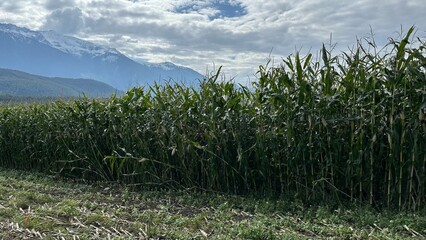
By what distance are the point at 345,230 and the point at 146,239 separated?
2025 millimetres

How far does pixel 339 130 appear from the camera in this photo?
528 cm

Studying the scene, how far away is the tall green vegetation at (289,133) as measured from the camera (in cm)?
479

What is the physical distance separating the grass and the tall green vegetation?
42 centimetres

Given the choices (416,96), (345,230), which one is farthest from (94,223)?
(416,96)

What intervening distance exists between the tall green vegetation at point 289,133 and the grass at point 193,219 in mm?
416

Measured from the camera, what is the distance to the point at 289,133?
5.27 metres

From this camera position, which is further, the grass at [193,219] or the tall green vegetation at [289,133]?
the tall green vegetation at [289,133]

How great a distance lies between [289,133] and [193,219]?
1.82 metres

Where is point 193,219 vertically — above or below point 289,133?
below

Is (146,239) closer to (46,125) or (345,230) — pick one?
(345,230)

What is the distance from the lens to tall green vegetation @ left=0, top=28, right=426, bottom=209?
15.7ft

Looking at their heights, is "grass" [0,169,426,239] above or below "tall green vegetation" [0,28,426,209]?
below

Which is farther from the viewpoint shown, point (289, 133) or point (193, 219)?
point (289, 133)

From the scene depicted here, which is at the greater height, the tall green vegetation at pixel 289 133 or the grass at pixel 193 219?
the tall green vegetation at pixel 289 133
